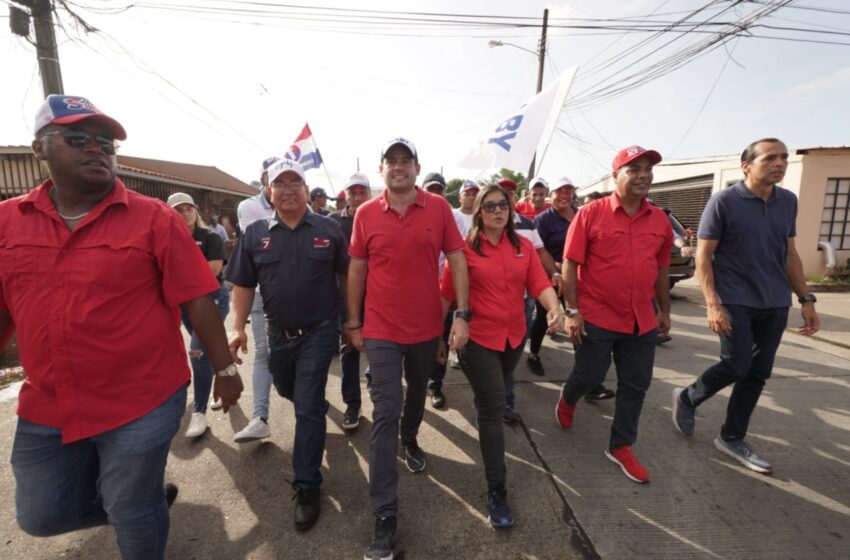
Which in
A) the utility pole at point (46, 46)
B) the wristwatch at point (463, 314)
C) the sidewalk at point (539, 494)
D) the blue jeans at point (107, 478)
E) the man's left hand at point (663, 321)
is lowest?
the sidewalk at point (539, 494)

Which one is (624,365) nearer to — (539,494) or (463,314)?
(539,494)

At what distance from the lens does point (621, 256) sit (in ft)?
9.11

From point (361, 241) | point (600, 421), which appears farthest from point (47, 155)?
point (600, 421)

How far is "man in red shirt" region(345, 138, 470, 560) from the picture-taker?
2.24 metres

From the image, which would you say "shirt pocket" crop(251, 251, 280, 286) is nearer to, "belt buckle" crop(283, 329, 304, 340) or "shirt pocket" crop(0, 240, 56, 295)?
"belt buckle" crop(283, 329, 304, 340)

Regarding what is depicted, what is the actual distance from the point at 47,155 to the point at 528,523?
2773 millimetres

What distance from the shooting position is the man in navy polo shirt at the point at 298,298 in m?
2.43

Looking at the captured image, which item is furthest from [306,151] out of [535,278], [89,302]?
[89,302]

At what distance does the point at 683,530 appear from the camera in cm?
227

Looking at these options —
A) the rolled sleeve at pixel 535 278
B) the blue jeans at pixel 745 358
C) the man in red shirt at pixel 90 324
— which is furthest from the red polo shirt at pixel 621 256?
the man in red shirt at pixel 90 324

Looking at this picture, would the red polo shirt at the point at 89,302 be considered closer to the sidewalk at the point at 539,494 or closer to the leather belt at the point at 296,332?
the leather belt at the point at 296,332

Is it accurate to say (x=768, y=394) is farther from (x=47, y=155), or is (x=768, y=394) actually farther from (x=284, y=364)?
(x=47, y=155)

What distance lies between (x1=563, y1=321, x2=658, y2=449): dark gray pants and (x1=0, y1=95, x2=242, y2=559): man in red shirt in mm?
2444

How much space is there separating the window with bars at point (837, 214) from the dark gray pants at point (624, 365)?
11170mm
